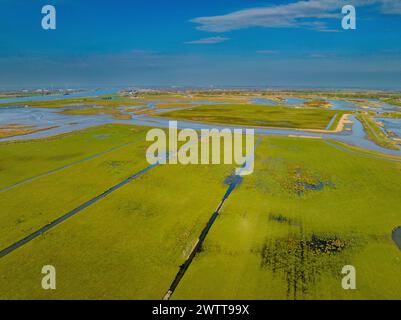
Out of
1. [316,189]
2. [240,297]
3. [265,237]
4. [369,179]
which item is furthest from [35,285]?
[369,179]

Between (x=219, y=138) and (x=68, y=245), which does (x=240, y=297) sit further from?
(x=219, y=138)

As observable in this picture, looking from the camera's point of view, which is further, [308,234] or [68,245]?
[308,234]

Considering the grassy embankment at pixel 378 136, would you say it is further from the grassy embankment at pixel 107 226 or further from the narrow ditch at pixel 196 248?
the narrow ditch at pixel 196 248

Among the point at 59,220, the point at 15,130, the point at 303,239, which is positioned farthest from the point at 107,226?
the point at 15,130

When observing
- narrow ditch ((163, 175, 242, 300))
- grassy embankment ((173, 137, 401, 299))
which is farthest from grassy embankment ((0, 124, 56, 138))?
grassy embankment ((173, 137, 401, 299))

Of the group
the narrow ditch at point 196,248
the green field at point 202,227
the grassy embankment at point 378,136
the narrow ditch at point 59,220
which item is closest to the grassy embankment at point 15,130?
the green field at point 202,227

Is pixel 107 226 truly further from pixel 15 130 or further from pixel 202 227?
pixel 15 130

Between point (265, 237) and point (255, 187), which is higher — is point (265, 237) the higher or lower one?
the lower one

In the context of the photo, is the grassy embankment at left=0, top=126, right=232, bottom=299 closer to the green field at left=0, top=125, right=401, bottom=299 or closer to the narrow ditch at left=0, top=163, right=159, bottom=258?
the green field at left=0, top=125, right=401, bottom=299
